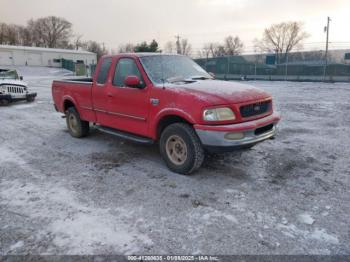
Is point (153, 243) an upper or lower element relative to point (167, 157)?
lower

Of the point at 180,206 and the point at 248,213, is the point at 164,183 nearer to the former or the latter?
the point at 180,206

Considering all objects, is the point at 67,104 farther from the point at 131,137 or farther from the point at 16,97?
the point at 16,97

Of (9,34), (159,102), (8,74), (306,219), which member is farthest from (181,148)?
(9,34)

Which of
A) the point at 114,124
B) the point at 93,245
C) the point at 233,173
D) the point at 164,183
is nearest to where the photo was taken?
the point at 93,245

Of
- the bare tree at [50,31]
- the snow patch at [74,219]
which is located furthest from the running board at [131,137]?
the bare tree at [50,31]

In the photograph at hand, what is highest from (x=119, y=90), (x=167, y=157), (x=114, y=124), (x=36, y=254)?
(x=119, y=90)

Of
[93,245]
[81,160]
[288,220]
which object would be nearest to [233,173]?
[288,220]

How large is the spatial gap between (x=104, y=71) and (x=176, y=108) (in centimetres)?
224

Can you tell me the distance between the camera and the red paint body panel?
3920 millimetres

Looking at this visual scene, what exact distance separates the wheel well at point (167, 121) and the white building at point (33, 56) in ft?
184

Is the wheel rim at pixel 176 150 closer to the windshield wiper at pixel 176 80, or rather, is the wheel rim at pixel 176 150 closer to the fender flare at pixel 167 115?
the fender flare at pixel 167 115

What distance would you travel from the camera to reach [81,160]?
5.18m

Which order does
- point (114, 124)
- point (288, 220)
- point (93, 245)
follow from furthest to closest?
point (114, 124), point (288, 220), point (93, 245)

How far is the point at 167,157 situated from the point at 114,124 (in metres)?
1.51
